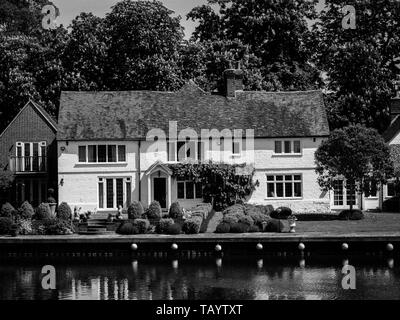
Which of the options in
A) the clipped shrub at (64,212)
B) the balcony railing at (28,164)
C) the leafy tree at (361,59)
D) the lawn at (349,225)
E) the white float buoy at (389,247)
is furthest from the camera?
the leafy tree at (361,59)

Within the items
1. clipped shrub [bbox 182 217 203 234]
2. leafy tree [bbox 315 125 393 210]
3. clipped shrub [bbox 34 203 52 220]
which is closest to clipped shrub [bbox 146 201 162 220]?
clipped shrub [bbox 182 217 203 234]

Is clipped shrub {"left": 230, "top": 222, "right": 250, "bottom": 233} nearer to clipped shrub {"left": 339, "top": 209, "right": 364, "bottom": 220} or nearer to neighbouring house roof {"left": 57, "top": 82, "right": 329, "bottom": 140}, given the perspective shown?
clipped shrub {"left": 339, "top": 209, "right": 364, "bottom": 220}

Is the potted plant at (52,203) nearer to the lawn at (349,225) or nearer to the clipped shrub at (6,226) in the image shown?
the clipped shrub at (6,226)

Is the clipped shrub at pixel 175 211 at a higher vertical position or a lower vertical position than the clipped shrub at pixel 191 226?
higher

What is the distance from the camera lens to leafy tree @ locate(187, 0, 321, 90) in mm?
75062

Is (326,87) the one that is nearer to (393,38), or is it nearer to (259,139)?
(393,38)

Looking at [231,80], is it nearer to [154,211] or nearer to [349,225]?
[154,211]

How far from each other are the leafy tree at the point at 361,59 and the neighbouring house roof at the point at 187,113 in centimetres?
885

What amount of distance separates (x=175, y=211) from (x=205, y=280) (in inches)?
645

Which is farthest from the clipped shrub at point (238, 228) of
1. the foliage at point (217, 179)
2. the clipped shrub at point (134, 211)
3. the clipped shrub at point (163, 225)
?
the foliage at point (217, 179)

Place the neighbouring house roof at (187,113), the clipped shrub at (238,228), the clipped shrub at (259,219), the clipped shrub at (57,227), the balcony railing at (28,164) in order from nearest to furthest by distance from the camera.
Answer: the clipped shrub at (238,228) → the clipped shrub at (57,227) → the clipped shrub at (259,219) → the neighbouring house roof at (187,113) → the balcony railing at (28,164)

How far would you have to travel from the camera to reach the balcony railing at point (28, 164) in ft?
207

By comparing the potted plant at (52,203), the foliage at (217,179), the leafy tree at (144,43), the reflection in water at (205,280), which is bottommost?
the reflection in water at (205,280)
